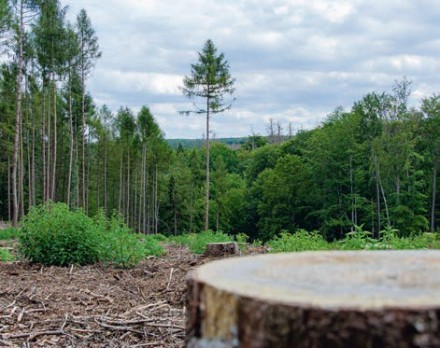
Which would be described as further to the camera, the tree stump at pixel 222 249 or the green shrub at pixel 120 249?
the tree stump at pixel 222 249

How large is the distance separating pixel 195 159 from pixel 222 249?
161ft

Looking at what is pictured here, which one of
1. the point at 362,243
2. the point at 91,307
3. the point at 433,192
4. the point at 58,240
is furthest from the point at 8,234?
the point at 433,192

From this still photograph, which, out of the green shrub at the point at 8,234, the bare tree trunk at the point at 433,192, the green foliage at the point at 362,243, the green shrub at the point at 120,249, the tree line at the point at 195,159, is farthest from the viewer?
the bare tree trunk at the point at 433,192

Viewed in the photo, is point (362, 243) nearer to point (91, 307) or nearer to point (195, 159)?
point (91, 307)

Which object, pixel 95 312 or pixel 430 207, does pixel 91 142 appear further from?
pixel 95 312

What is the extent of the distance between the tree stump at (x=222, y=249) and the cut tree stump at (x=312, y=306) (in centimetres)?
876

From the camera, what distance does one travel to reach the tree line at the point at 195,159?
32656 millimetres

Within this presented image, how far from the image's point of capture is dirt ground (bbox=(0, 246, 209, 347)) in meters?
5.04

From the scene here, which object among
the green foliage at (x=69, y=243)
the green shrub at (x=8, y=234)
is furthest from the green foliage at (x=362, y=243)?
the green shrub at (x=8, y=234)

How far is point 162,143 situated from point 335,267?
50.0m

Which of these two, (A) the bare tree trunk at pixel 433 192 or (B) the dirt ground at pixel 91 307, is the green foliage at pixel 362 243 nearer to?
(B) the dirt ground at pixel 91 307

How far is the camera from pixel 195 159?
60.2 metres

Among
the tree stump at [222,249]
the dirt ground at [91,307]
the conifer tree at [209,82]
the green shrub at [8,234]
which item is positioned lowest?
the green shrub at [8,234]

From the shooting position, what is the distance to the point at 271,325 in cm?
187
